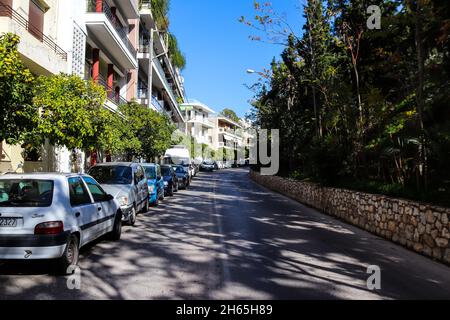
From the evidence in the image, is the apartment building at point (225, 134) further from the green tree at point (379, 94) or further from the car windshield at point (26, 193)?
the car windshield at point (26, 193)

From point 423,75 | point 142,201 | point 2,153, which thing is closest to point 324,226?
point 423,75

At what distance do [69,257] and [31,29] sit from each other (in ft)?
38.4

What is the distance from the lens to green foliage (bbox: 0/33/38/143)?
748cm

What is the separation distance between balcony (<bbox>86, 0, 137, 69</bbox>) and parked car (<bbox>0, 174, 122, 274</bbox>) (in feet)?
49.5

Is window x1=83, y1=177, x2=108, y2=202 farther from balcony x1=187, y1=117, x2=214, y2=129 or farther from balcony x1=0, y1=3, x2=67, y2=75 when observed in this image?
balcony x1=187, y1=117, x2=214, y2=129

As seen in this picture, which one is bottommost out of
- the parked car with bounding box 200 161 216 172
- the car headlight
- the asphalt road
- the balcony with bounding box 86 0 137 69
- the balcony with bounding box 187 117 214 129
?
the asphalt road

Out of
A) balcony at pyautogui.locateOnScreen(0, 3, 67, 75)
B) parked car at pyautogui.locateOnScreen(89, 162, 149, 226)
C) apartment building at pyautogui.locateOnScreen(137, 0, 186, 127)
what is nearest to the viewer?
parked car at pyautogui.locateOnScreen(89, 162, 149, 226)

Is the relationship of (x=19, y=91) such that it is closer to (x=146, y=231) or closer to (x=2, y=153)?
(x=146, y=231)

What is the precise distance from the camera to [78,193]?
276 inches

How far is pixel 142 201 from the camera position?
13.2 meters

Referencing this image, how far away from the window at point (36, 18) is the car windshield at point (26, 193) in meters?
10.5

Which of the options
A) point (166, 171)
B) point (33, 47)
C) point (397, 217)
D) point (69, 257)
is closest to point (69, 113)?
point (33, 47)

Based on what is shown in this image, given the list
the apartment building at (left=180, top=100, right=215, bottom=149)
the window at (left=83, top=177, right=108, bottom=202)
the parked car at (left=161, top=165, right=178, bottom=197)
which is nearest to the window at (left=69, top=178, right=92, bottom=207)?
the window at (left=83, top=177, right=108, bottom=202)

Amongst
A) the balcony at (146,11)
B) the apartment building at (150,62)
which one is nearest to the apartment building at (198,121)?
the apartment building at (150,62)
